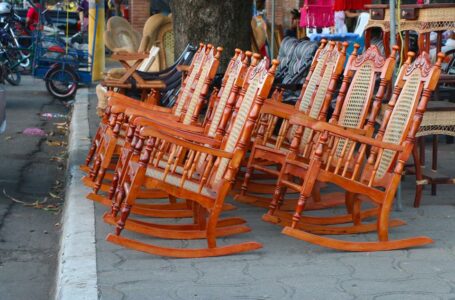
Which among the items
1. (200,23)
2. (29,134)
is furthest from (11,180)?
(29,134)

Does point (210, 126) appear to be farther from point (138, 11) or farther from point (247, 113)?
point (138, 11)

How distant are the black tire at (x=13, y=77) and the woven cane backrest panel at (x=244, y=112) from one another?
44.0 ft

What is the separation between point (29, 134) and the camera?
1302 cm

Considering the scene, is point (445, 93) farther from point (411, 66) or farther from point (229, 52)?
point (411, 66)

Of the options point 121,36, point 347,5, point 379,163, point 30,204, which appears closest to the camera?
point 379,163

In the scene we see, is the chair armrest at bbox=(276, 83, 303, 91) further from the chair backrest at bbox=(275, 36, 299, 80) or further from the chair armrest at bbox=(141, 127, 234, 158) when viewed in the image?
the chair armrest at bbox=(141, 127, 234, 158)

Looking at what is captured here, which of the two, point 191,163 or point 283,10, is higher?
point 283,10

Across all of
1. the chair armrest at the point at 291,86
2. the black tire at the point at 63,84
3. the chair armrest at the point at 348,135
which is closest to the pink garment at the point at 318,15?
the chair armrest at the point at 291,86

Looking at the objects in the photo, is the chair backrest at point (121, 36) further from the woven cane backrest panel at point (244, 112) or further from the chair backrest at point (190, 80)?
the woven cane backrest panel at point (244, 112)

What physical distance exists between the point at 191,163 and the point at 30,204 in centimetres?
274

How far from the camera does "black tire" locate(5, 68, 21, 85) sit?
750 inches

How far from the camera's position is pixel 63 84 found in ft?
56.2

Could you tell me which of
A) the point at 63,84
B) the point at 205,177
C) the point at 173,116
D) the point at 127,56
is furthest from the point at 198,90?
the point at 63,84

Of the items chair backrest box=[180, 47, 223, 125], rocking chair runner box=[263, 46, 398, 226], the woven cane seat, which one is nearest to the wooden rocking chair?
rocking chair runner box=[263, 46, 398, 226]
